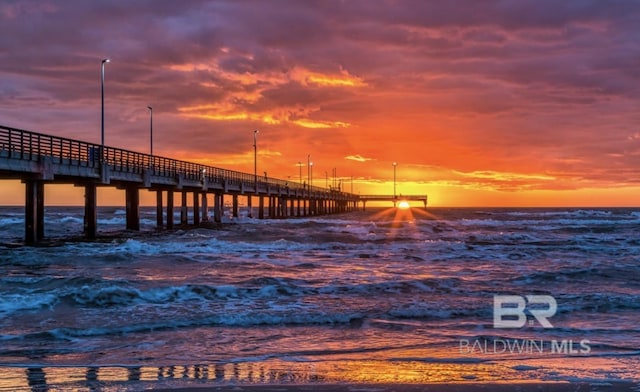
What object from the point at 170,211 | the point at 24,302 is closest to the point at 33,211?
the point at 24,302

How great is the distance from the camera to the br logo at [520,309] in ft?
32.8

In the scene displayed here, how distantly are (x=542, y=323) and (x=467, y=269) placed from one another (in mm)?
9141

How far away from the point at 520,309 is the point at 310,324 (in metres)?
4.30

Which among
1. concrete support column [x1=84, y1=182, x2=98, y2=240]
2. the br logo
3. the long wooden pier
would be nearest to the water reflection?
the br logo

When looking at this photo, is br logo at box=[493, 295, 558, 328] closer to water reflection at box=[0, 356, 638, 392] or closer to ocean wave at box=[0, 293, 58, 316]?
water reflection at box=[0, 356, 638, 392]

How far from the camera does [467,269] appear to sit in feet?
62.5

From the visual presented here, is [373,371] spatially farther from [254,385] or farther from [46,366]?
[46,366]

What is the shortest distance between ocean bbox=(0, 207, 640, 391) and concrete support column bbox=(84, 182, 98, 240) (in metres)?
12.6

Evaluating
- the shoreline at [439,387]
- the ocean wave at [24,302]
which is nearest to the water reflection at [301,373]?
the shoreline at [439,387]

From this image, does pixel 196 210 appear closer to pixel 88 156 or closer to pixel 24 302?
pixel 88 156

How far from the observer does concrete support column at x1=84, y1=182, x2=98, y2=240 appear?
107 feet

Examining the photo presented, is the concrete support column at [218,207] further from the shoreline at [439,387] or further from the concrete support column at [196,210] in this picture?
the shoreline at [439,387]

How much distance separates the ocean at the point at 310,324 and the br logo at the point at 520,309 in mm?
35

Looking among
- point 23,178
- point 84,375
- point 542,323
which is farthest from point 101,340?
point 23,178
